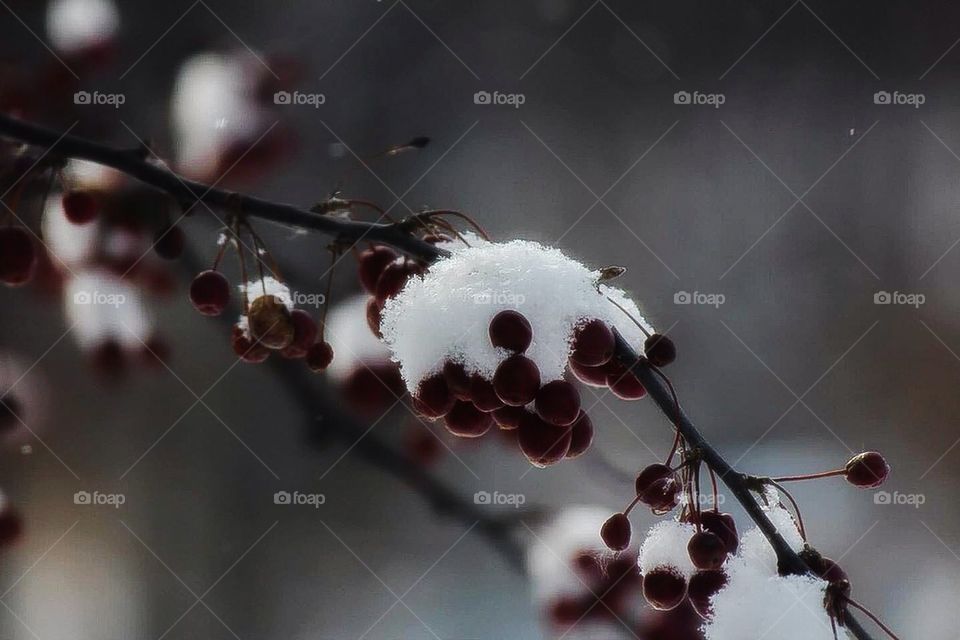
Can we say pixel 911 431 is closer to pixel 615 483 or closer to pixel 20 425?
pixel 615 483

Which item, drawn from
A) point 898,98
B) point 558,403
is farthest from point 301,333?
point 898,98

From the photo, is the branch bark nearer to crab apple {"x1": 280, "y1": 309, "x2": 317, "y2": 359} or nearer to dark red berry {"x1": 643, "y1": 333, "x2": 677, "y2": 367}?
dark red berry {"x1": 643, "y1": 333, "x2": 677, "y2": 367}

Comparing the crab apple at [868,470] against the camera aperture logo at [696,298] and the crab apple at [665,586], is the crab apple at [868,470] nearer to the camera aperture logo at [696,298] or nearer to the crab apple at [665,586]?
the crab apple at [665,586]

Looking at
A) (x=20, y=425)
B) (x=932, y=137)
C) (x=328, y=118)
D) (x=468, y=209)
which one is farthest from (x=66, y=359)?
(x=932, y=137)

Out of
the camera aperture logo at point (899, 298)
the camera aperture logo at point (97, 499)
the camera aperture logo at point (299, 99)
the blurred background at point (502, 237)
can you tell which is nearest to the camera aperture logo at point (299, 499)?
the blurred background at point (502, 237)

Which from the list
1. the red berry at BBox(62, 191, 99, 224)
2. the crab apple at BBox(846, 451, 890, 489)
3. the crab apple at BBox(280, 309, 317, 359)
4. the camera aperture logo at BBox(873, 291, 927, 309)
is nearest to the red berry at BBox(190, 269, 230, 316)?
the crab apple at BBox(280, 309, 317, 359)

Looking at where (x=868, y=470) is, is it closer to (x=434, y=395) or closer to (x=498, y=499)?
(x=434, y=395)

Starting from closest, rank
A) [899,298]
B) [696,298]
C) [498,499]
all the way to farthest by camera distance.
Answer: [498,499] < [696,298] < [899,298]
